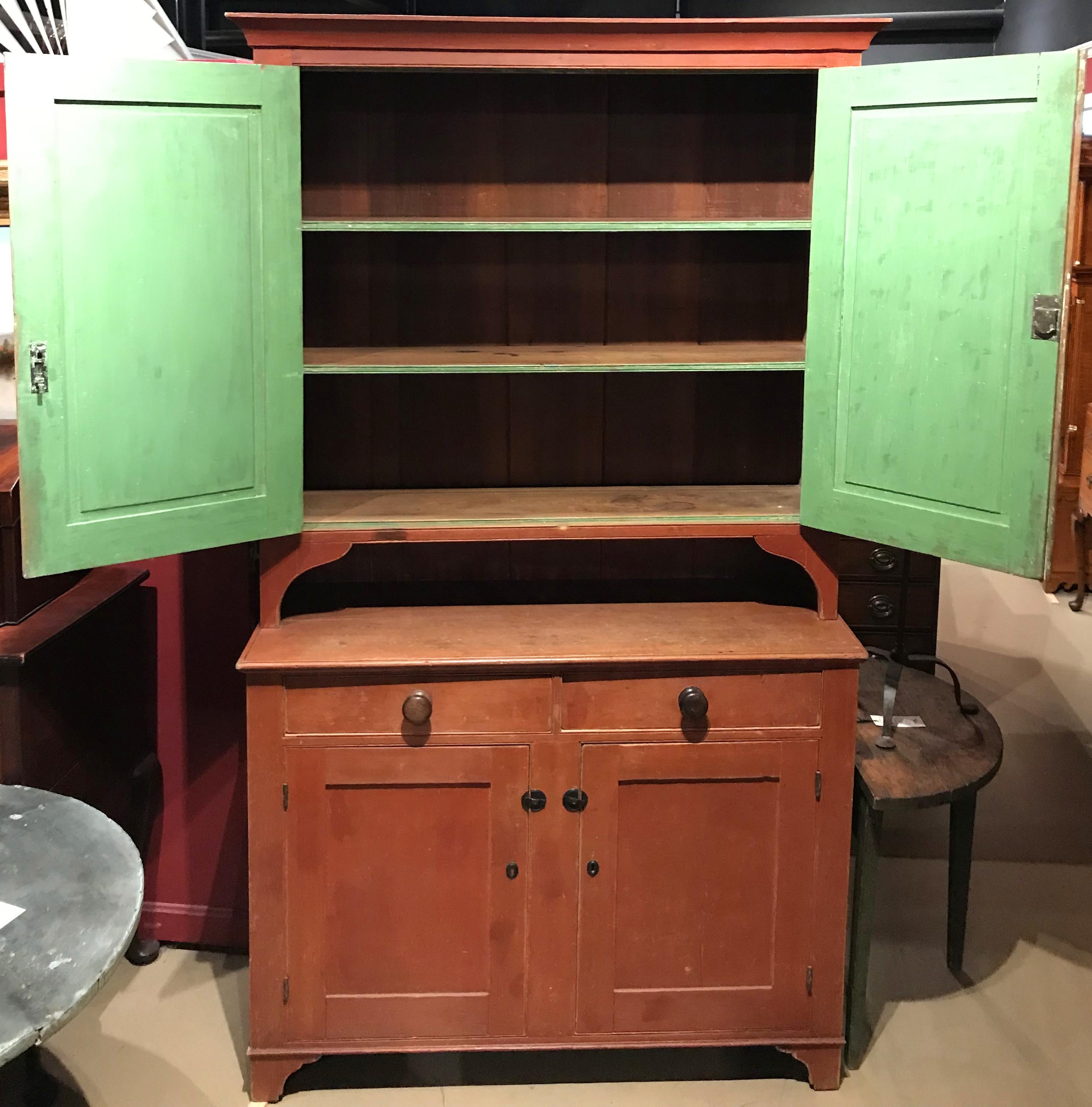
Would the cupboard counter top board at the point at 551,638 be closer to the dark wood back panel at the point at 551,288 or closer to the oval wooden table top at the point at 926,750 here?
the oval wooden table top at the point at 926,750

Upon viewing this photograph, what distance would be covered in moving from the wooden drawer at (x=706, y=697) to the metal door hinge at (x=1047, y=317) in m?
0.77

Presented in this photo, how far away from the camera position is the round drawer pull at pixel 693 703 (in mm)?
2424

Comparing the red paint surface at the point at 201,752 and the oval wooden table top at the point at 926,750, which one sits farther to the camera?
the red paint surface at the point at 201,752

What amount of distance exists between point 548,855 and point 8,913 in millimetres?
1123

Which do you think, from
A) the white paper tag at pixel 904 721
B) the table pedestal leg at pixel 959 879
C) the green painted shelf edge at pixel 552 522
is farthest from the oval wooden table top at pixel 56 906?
the table pedestal leg at pixel 959 879

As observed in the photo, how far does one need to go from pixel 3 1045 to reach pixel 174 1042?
58.2 inches

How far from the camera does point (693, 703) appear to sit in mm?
2424

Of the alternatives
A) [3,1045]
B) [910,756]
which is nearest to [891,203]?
[910,756]

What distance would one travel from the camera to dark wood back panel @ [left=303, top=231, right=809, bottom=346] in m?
2.77

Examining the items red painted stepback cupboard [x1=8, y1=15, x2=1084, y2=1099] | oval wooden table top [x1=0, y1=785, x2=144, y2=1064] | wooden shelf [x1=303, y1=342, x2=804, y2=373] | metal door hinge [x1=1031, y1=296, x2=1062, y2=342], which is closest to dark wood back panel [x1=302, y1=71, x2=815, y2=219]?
red painted stepback cupboard [x1=8, y1=15, x2=1084, y2=1099]

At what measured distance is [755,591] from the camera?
288cm

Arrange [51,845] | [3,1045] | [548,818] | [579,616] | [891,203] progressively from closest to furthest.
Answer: [3,1045]
[51,845]
[891,203]
[548,818]
[579,616]

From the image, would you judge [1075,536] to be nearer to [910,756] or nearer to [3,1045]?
[910,756]

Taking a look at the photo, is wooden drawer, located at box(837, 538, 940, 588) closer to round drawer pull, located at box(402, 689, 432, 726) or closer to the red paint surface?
round drawer pull, located at box(402, 689, 432, 726)
